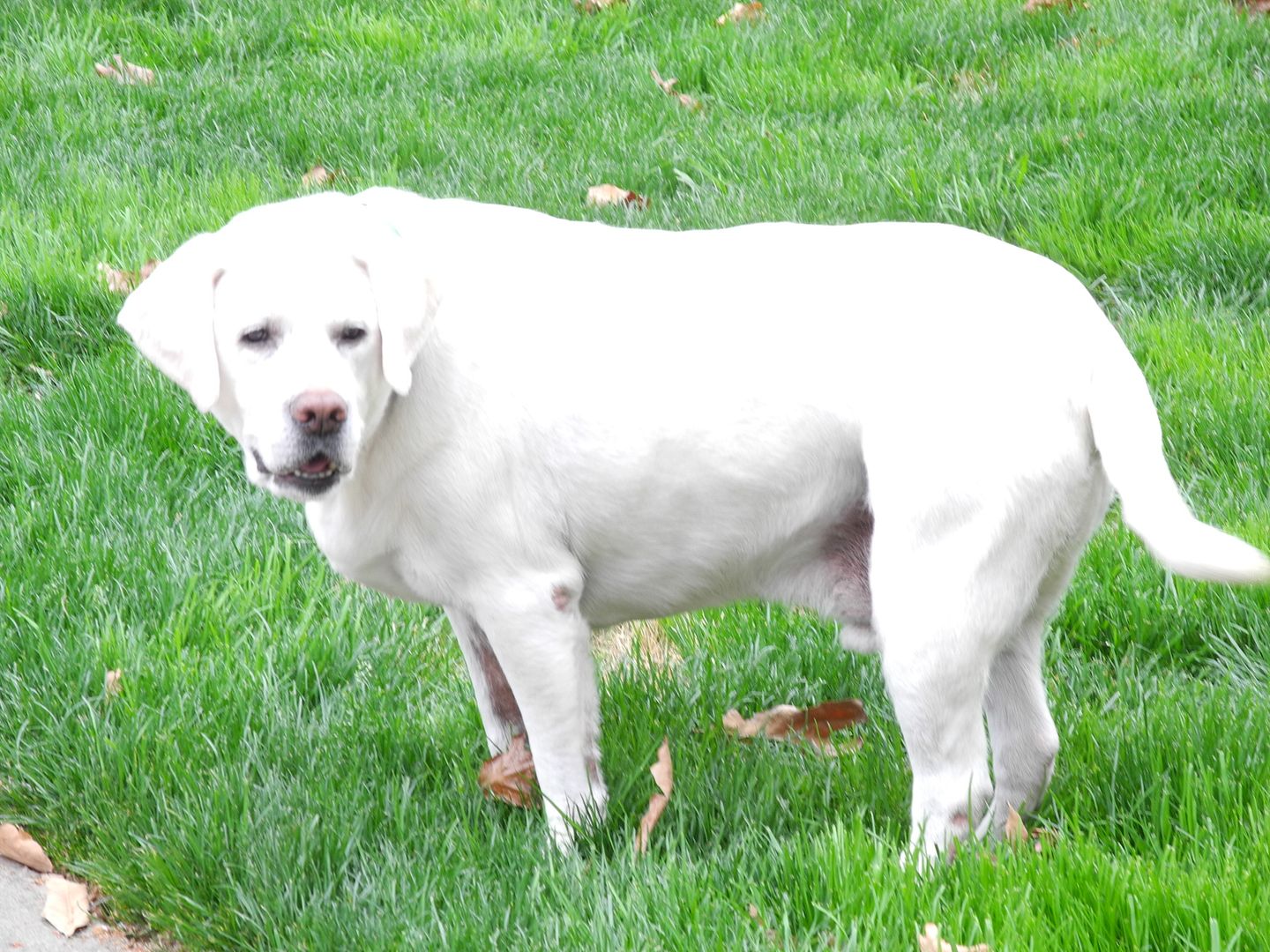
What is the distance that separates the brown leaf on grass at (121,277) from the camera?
195 inches

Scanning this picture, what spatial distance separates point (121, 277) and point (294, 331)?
8.93 feet

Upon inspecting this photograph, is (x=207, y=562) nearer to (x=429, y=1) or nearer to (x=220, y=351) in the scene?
(x=220, y=351)

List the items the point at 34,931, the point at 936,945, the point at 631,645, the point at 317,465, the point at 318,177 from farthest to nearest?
the point at 318,177 → the point at 631,645 → the point at 34,931 → the point at 317,465 → the point at 936,945

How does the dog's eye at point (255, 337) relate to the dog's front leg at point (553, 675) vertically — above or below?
above

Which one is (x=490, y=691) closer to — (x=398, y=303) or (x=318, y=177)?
(x=398, y=303)

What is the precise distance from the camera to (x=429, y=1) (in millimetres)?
7363

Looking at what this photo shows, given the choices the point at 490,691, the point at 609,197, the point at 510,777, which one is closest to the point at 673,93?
the point at 609,197

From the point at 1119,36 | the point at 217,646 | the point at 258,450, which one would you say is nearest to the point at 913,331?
the point at 258,450

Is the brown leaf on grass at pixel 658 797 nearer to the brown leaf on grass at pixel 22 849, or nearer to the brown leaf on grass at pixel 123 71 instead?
the brown leaf on grass at pixel 22 849

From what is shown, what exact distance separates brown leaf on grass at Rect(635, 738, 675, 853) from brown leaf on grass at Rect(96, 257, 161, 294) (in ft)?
9.00

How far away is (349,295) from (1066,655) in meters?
1.80

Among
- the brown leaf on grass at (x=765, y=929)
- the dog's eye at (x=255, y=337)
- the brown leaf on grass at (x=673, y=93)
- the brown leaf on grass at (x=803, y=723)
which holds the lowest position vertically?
the brown leaf on grass at (x=673, y=93)

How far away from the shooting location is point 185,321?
8.45ft

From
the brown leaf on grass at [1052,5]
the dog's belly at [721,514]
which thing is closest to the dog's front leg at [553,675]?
the dog's belly at [721,514]
